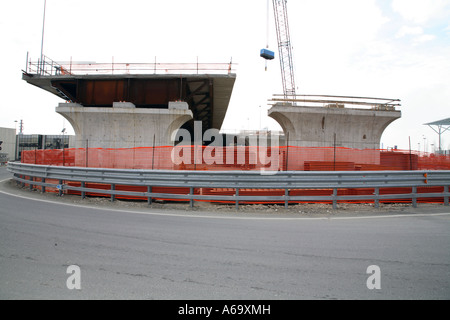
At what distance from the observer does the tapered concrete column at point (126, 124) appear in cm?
1691

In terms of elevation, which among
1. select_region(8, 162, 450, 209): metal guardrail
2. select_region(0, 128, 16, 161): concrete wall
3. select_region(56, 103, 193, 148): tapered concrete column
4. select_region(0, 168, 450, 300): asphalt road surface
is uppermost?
select_region(0, 128, 16, 161): concrete wall

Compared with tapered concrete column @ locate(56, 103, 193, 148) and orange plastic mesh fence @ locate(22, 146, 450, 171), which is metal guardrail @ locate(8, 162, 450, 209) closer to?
orange plastic mesh fence @ locate(22, 146, 450, 171)

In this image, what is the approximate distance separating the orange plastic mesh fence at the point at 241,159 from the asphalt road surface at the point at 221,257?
4.70m

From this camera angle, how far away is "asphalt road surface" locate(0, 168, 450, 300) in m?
2.78

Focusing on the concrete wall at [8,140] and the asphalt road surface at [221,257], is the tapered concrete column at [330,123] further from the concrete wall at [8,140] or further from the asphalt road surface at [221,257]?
the concrete wall at [8,140]

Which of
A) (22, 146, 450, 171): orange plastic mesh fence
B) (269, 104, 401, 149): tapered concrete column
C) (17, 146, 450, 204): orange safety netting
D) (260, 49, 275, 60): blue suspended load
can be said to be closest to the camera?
(17, 146, 450, 204): orange safety netting

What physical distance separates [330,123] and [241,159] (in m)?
9.30

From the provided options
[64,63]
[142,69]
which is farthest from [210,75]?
[64,63]

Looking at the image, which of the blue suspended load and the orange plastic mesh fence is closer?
the orange plastic mesh fence

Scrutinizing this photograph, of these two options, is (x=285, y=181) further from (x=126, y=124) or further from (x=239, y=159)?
(x=126, y=124)

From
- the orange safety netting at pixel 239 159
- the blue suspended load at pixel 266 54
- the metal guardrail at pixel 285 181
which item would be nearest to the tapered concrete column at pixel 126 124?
the orange safety netting at pixel 239 159

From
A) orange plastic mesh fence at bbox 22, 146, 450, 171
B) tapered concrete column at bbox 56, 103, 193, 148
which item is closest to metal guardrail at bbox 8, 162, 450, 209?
orange plastic mesh fence at bbox 22, 146, 450, 171

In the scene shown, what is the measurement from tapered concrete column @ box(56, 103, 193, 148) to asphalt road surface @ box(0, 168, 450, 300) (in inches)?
438

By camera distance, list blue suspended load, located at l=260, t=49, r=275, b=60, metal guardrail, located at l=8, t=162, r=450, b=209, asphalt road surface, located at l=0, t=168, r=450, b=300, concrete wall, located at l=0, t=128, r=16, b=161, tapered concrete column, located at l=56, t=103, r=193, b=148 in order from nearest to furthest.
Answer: asphalt road surface, located at l=0, t=168, r=450, b=300 < metal guardrail, located at l=8, t=162, r=450, b=209 < tapered concrete column, located at l=56, t=103, r=193, b=148 < blue suspended load, located at l=260, t=49, r=275, b=60 < concrete wall, located at l=0, t=128, r=16, b=161
